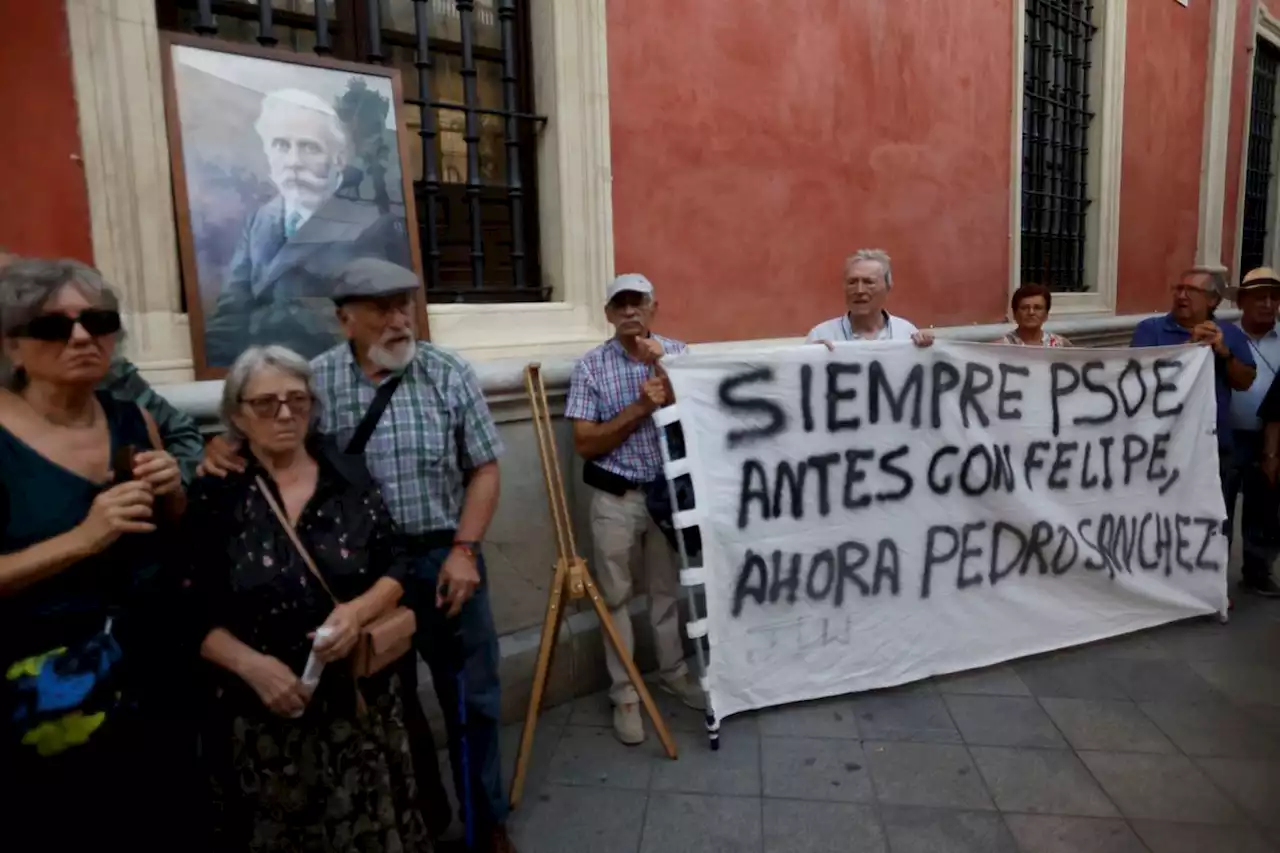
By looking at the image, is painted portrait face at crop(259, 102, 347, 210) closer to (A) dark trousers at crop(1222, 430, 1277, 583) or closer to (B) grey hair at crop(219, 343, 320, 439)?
(B) grey hair at crop(219, 343, 320, 439)

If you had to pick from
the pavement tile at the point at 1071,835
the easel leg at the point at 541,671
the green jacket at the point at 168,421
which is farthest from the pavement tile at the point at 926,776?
the green jacket at the point at 168,421

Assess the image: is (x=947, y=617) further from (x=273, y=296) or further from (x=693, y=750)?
(x=273, y=296)

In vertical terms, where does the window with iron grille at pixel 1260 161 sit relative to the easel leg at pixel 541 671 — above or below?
above

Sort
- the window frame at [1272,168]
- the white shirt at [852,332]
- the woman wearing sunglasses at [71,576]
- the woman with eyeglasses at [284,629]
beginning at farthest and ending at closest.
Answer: the window frame at [1272,168]
the white shirt at [852,332]
the woman with eyeglasses at [284,629]
the woman wearing sunglasses at [71,576]

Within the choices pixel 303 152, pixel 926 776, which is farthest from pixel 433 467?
pixel 926 776

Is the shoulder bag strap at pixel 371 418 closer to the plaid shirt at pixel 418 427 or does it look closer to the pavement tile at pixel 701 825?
the plaid shirt at pixel 418 427

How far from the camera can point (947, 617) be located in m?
3.91

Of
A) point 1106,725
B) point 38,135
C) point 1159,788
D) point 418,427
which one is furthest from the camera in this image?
→ point 1106,725

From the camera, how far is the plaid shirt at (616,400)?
3418 mm

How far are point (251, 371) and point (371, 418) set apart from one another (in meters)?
0.41

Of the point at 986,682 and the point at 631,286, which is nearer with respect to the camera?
the point at 631,286

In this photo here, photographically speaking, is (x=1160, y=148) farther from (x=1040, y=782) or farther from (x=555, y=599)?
(x=555, y=599)

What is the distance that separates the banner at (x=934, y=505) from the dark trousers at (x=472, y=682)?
0.93 meters

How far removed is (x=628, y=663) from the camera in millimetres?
3262
